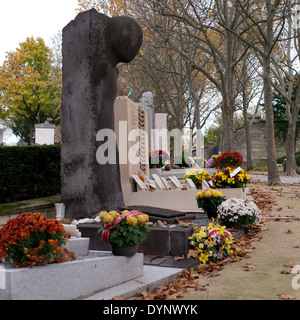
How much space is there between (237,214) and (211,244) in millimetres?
1965

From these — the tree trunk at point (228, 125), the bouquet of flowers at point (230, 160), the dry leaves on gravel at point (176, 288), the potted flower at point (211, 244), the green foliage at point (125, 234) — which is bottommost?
the dry leaves on gravel at point (176, 288)

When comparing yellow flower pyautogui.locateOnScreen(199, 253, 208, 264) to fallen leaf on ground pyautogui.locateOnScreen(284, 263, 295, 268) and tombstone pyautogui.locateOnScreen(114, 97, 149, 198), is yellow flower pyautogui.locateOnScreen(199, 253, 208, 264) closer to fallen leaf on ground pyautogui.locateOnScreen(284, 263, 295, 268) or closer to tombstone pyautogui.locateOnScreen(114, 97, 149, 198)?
fallen leaf on ground pyautogui.locateOnScreen(284, 263, 295, 268)

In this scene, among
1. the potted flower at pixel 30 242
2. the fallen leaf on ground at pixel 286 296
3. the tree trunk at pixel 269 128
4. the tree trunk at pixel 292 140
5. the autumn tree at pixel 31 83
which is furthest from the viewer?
the autumn tree at pixel 31 83

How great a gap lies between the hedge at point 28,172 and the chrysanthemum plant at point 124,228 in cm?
333

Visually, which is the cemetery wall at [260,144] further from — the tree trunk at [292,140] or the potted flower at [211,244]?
the potted flower at [211,244]

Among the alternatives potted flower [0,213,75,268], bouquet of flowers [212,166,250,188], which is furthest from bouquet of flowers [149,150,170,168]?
potted flower [0,213,75,268]

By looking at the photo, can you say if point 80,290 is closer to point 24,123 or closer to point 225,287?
point 225,287

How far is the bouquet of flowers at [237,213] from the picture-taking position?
732 cm

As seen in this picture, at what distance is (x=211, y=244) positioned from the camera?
18.2 feet

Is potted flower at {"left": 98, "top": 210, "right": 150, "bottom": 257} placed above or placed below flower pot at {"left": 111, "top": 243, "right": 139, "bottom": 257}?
above

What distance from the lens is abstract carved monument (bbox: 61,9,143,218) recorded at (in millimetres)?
7371

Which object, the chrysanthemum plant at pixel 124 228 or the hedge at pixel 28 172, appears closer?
the chrysanthemum plant at pixel 124 228

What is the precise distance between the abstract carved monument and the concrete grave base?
2.87 m
